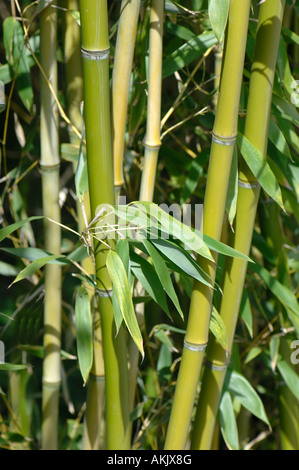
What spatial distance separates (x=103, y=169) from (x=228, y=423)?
1.73ft

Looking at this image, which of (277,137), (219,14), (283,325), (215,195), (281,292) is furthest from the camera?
(283,325)

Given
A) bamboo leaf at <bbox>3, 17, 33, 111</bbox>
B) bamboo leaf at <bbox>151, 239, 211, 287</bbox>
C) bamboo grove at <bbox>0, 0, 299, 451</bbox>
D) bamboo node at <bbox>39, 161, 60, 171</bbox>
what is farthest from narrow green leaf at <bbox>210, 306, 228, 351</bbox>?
bamboo leaf at <bbox>3, 17, 33, 111</bbox>

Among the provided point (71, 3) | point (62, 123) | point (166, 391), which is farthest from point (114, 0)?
point (166, 391)

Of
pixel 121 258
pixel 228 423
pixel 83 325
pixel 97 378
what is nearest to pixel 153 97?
pixel 121 258

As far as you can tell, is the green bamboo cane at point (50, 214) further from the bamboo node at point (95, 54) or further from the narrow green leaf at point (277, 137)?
the narrow green leaf at point (277, 137)

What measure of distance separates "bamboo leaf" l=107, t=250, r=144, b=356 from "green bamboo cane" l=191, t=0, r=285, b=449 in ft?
0.70

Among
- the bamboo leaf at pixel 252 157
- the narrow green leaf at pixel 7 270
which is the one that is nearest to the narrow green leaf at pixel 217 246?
the bamboo leaf at pixel 252 157

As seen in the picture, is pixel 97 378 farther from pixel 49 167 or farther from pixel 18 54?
pixel 18 54

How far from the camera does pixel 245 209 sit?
796mm

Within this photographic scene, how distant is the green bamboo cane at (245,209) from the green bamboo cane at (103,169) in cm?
15

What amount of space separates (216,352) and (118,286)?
0.92ft

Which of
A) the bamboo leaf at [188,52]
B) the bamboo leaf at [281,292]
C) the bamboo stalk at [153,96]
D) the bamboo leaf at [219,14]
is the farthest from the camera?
the bamboo leaf at [281,292]

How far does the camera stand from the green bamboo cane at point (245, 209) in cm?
71

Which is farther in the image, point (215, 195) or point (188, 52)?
point (188, 52)
